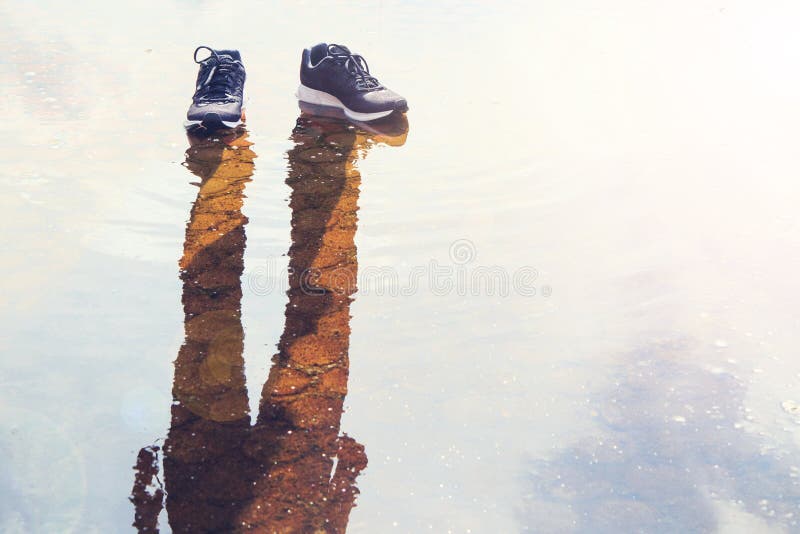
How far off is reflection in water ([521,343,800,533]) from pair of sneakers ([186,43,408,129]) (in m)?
1.87

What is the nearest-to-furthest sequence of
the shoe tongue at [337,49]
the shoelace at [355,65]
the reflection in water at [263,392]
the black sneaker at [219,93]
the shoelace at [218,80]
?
the reflection in water at [263,392], the black sneaker at [219,93], the shoelace at [218,80], the shoelace at [355,65], the shoe tongue at [337,49]

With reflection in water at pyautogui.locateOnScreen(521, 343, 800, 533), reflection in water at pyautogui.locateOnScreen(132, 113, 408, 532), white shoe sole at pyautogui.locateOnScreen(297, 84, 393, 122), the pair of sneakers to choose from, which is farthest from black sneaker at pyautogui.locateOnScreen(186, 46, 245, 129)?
reflection in water at pyautogui.locateOnScreen(521, 343, 800, 533)

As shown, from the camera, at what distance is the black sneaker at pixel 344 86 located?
10.3ft

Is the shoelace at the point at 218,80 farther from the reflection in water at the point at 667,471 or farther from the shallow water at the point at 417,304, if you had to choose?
the reflection in water at the point at 667,471

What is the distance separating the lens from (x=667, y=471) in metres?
1.48

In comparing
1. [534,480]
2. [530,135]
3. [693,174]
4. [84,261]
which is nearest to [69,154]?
[84,261]

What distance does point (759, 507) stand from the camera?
140cm

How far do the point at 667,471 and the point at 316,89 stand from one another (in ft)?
7.91

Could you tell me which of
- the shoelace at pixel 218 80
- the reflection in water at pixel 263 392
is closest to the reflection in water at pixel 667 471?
the reflection in water at pixel 263 392

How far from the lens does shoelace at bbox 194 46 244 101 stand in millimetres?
3092

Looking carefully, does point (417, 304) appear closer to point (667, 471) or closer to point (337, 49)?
point (667, 471)

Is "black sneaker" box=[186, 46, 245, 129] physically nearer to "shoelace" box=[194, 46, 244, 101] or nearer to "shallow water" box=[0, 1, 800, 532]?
"shoelace" box=[194, 46, 244, 101]

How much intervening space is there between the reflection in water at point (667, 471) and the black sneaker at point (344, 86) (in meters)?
1.83

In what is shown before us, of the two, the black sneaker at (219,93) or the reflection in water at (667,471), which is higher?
the black sneaker at (219,93)
